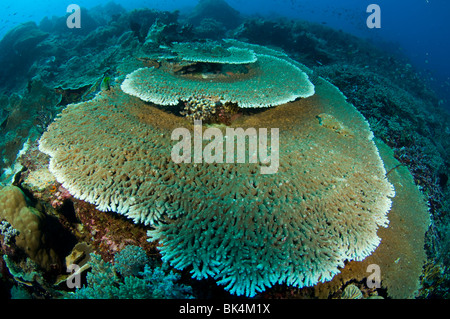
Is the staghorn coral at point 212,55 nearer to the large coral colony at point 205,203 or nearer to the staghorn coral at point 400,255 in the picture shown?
the large coral colony at point 205,203

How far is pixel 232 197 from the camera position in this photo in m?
2.48

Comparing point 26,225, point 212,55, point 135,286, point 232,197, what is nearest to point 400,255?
point 232,197

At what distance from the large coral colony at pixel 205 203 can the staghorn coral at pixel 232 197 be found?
14 millimetres

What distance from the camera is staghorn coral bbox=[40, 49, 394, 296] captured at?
7.27 feet

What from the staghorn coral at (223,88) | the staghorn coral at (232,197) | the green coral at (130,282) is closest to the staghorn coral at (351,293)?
the staghorn coral at (232,197)

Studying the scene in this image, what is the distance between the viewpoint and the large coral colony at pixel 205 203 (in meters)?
2.30

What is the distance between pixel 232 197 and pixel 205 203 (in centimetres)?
31

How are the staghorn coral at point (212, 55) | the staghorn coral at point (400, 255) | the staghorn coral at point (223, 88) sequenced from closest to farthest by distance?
the staghorn coral at point (400, 255), the staghorn coral at point (223, 88), the staghorn coral at point (212, 55)

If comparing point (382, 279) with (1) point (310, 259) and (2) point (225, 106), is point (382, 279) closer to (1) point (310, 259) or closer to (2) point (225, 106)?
(1) point (310, 259)

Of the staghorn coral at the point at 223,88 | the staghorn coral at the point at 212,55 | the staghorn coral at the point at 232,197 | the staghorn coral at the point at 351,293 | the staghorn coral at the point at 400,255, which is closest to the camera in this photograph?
the staghorn coral at the point at 232,197

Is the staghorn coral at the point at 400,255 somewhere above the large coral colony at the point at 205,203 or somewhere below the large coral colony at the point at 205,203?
below

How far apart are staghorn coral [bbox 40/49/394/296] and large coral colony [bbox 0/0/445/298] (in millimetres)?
14

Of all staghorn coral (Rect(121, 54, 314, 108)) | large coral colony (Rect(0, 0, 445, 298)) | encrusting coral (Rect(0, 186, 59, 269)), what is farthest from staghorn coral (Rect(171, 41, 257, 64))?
encrusting coral (Rect(0, 186, 59, 269))
